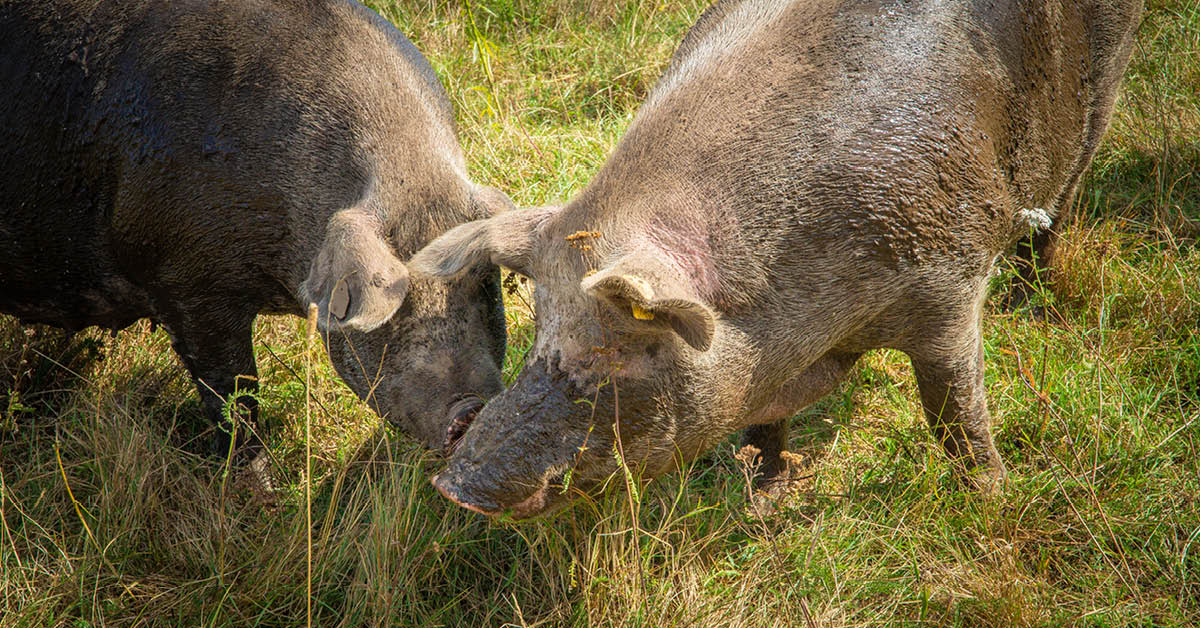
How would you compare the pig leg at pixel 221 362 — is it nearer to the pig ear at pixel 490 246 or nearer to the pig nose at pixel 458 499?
the pig ear at pixel 490 246

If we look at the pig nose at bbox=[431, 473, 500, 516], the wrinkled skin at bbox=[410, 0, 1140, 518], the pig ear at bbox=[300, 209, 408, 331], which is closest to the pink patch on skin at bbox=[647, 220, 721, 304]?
the wrinkled skin at bbox=[410, 0, 1140, 518]

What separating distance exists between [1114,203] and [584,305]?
3.86 meters

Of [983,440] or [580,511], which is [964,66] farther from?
[580,511]

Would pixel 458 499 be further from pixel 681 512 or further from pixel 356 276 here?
pixel 681 512

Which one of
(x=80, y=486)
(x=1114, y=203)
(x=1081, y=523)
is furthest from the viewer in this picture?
(x=1114, y=203)

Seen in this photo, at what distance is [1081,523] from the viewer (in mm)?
3748

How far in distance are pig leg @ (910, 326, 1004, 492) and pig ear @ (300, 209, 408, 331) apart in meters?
1.74

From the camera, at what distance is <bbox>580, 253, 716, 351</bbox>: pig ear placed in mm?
2674

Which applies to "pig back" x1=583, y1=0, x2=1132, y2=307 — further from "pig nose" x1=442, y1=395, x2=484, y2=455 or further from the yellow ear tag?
"pig nose" x1=442, y1=395, x2=484, y2=455

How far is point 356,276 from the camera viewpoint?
3.48m

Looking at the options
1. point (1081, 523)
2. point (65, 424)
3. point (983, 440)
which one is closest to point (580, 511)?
point (983, 440)

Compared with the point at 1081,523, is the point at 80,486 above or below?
above

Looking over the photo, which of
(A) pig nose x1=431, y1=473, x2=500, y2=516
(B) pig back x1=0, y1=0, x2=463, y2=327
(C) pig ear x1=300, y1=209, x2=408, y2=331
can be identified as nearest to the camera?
(A) pig nose x1=431, y1=473, x2=500, y2=516

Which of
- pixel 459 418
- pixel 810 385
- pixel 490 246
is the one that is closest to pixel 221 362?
pixel 459 418
